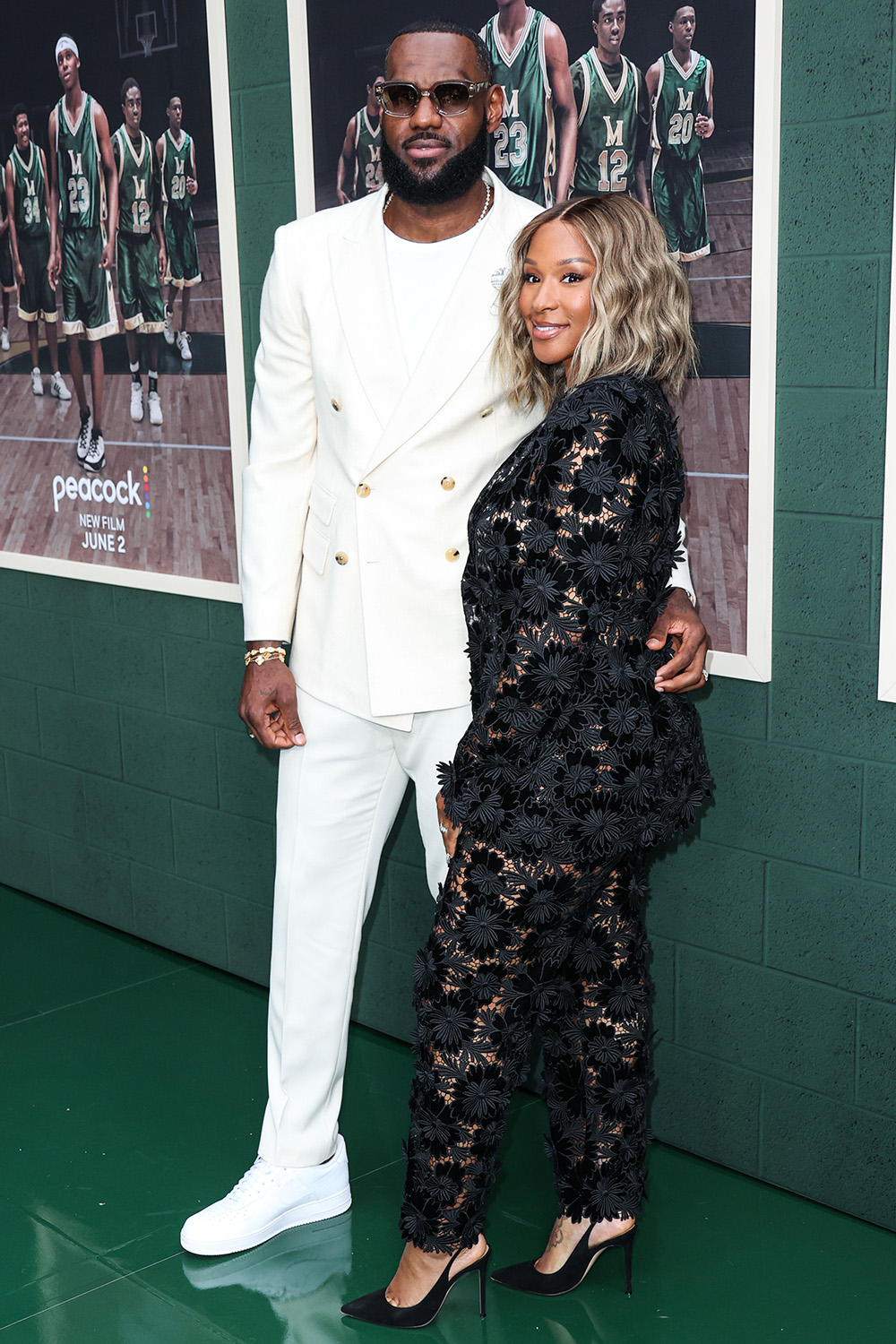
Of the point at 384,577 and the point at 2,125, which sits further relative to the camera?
the point at 2,125

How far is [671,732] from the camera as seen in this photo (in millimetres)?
2084

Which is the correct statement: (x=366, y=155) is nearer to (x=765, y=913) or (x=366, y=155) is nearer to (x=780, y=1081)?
(x=765, y=913)

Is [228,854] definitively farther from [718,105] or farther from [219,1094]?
[718,105]

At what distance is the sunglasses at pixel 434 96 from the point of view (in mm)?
2246

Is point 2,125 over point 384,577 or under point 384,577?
over

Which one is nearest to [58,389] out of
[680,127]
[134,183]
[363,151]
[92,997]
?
[134,183]

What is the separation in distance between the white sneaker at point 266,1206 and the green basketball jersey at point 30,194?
8.13 ft

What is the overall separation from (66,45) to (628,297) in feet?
7.30

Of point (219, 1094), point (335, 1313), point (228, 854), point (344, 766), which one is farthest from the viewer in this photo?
point (228, 854)

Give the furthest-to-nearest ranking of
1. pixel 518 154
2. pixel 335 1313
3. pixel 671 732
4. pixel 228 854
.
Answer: pixel 228 854
pixel 518 154
pixel 335 1313
pixel 671 732

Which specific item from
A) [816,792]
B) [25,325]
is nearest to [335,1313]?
[816,792]

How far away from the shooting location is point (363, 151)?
2.94 meters

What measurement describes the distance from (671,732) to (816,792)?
55cm

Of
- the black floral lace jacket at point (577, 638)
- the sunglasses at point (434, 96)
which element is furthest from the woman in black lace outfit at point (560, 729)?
the sunglasses at point (434, 96)
